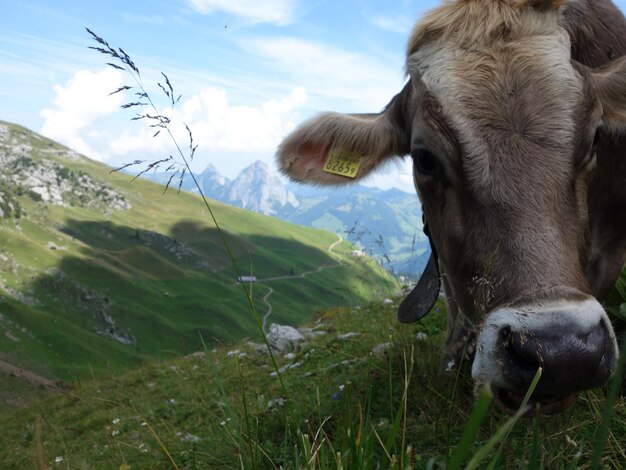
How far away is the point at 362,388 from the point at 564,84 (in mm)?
3056

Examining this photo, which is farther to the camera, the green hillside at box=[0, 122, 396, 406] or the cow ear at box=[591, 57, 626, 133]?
the green hillside at box=[0, 122, 396, 406]

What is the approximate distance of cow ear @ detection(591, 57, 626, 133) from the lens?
4.00 m

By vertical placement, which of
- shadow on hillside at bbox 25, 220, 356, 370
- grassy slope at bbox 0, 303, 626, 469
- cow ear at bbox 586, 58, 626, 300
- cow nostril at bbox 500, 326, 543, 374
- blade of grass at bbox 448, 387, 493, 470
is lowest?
shadow on hillside at bbox 25, 220, 356, 370

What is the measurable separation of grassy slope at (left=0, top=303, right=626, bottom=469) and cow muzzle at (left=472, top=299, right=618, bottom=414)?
294 millimetres

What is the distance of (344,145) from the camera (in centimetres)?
499

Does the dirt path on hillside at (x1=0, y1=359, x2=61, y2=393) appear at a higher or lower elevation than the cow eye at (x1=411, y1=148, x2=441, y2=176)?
lower

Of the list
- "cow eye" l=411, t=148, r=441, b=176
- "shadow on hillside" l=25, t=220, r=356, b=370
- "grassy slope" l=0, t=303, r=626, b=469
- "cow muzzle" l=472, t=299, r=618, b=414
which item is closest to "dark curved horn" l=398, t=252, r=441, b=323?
"grassy slope" l=0, t=303, r=626, b=469

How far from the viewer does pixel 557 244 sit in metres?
2.98

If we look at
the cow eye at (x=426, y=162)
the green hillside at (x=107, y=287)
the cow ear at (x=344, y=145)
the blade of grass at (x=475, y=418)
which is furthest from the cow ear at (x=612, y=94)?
the green hillside at (x=107, y=287)

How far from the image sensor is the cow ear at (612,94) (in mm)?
3998

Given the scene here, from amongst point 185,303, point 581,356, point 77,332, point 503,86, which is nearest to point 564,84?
point 503,86

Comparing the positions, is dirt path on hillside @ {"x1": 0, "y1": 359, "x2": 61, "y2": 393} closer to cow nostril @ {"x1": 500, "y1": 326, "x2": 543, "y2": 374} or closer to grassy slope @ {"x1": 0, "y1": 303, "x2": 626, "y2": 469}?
grassy slope @ {"x1": 0, "y1": 303, "x2": 626, "y2": 469}

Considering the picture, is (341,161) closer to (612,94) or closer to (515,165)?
(515,165)

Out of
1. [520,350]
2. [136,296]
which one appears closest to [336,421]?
[520,350]
